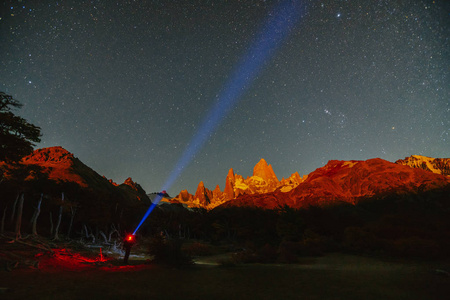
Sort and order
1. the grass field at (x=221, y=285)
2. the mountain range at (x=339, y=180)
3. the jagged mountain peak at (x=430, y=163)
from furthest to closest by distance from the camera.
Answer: the jagged mountain peak at (x=430, y=163) < the mountain range at (x=339, y=180) < the grass field at (x=221, y=285)

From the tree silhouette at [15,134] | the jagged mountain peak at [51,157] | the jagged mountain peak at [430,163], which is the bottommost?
the tree silhouette at [15,134]

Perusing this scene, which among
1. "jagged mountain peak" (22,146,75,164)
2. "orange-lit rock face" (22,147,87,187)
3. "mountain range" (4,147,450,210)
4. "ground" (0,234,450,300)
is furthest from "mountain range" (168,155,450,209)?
"jagged mountain peak" (22,146,75,164)

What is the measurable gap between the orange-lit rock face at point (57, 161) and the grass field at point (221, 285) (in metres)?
70.9

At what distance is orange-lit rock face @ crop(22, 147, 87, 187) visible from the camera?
231ft

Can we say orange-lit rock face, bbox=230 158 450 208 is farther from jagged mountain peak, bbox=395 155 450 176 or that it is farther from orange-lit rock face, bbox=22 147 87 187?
orange-lit rock face, bbox=22 147 87 187

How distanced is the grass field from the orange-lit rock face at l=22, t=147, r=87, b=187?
232 ft

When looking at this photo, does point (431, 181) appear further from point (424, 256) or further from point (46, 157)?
point (46, 157)

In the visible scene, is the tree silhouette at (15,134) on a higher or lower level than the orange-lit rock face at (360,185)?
lower

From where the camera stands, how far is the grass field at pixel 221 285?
6.57m

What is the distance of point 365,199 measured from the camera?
72.5m

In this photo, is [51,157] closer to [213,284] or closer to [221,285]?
[213,284]

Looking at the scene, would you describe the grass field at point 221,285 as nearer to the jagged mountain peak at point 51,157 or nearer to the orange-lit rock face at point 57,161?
the orange-lit rock face at point 57,161

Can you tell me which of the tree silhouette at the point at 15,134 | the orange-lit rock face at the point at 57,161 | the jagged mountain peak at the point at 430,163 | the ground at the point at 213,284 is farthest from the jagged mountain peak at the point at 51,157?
the jagged mountain peak at the point at 430,163

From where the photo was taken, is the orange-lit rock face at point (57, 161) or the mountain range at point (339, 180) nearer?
the orange-lit rock face at point (57, 161)
